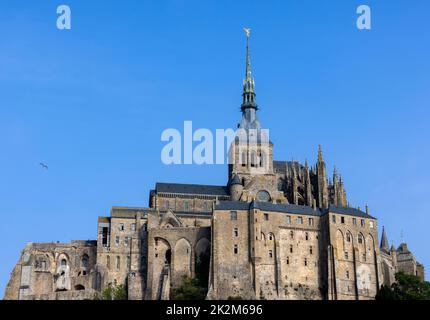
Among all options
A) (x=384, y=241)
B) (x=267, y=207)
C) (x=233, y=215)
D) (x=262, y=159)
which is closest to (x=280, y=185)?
(x=262, y=159)

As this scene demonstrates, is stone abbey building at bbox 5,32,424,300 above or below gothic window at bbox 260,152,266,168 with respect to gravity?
below

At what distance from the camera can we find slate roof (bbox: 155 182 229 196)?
335ft

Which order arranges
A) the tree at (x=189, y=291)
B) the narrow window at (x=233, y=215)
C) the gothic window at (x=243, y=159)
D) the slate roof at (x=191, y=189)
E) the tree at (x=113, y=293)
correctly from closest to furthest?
1. the tree at (x=189, y=291)
2. the narrow window at (x=233, y=215)
3. the tree at (x=113, y=293)
4. the slate roof at (x=191, y=189)
5. the gothic window at (x=243, y=159)

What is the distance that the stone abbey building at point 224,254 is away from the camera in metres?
86.8

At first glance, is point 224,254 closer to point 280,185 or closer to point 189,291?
point 189,291

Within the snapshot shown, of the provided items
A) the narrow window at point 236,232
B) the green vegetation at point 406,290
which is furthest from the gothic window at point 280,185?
the green vegetation at point 406,290

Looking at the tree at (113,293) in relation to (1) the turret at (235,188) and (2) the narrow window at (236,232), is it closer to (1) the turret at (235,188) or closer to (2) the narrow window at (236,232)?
(2) the narrow window at (236,232)

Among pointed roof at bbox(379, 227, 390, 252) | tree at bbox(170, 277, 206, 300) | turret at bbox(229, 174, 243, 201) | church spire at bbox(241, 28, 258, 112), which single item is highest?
church spire at bbox(241, 28, 258, 112)

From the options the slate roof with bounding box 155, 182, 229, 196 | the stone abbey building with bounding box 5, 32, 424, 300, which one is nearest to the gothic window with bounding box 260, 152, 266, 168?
the slate roof with bounding box 155, 182, 229, 196

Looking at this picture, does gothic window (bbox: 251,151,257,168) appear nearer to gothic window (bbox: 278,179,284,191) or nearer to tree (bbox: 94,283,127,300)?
gothic window (bbox: 278,179,284,191)

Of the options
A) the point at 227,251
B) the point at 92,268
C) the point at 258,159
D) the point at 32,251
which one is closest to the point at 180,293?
the point at 227,251

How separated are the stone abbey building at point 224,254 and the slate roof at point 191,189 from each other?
46.6 inches

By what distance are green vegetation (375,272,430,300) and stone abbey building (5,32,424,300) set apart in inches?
93.1

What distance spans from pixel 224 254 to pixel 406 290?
19.5 m
